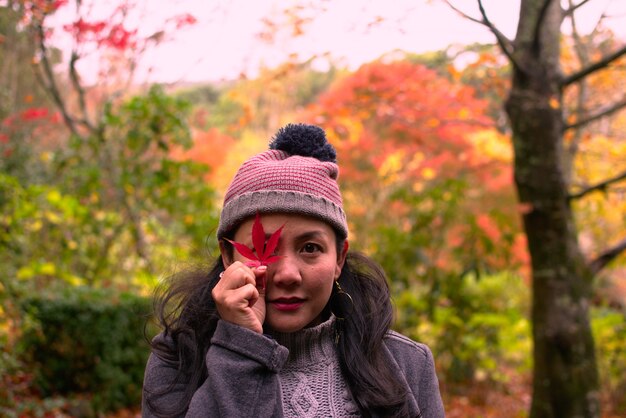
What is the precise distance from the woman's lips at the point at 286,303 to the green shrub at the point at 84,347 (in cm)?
398

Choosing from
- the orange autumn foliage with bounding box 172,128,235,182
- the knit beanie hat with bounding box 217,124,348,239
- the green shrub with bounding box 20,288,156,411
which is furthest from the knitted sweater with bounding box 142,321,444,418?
the orange autumn foliage with bounding box 172,128,235,182

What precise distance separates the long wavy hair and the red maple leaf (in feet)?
0.82

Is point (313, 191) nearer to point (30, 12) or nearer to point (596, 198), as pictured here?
point (30, 12)

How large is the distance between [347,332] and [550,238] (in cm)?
263

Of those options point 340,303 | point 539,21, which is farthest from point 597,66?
point 340,303

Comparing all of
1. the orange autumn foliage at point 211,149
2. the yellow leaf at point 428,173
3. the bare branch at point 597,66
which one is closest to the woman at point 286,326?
the bare branch at point 597,66

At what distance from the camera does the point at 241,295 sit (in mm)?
1383

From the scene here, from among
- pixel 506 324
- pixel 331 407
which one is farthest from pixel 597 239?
pixel 331 407

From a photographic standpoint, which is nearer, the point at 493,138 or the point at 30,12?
the point at 30,12

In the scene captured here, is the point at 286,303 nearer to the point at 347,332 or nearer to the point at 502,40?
the point at 347,332

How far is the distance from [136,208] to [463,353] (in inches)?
138

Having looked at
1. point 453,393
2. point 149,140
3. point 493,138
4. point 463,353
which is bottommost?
point 453,393

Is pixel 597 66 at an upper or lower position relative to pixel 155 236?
upper

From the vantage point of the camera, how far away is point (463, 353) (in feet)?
21.2
